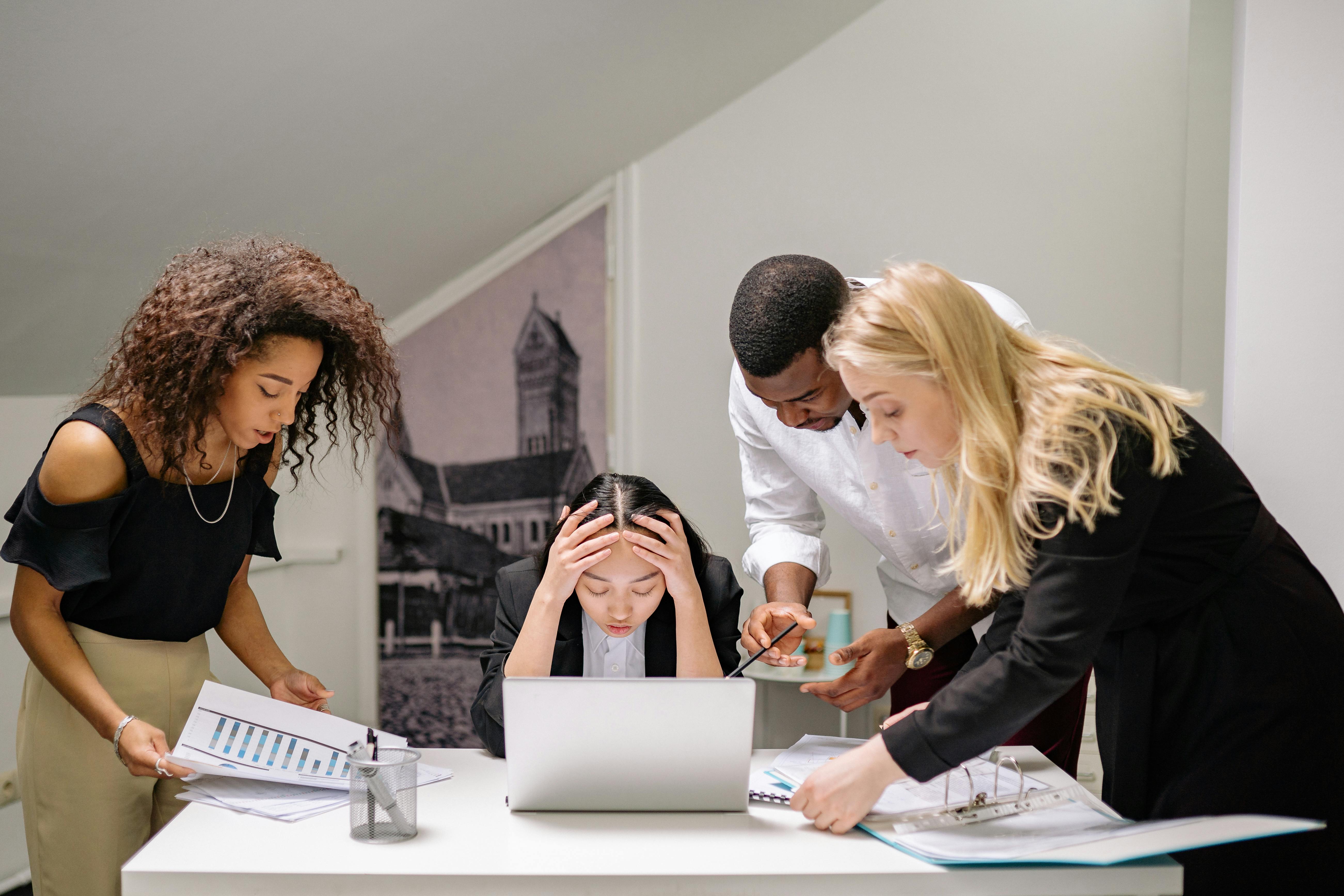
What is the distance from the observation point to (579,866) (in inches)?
43.9

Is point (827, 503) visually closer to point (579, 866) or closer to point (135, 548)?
point (579, 866)

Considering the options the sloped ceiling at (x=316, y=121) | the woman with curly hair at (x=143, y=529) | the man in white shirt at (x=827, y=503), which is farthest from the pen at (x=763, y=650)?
the sloped ceiling at (x=316, y=121)

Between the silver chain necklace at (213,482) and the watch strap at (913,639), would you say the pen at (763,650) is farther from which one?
the silver chain necklace at (213,482)

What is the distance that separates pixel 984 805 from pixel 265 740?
99 centimetres

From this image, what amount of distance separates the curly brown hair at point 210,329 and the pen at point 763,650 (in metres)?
0.66

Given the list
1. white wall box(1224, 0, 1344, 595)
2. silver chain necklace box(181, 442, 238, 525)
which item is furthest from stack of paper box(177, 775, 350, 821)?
white wall box(1224, 0, 1344, 595)

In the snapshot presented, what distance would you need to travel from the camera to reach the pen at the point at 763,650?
1367 millimetres

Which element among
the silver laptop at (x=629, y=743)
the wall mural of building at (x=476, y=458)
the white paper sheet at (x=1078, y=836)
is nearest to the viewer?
the white paper sheet at (x=1078, y=836)

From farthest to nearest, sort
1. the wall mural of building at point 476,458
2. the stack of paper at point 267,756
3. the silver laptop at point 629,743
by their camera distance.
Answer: the wall mural of building at point 476,458 → the stack of paper at point 267,756 → the silver laptop at point 629,743

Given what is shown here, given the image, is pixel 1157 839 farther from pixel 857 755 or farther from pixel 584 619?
pixel 584 619

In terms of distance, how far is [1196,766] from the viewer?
118 cm

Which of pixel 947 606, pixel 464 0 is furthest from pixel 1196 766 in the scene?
pixel 464 0

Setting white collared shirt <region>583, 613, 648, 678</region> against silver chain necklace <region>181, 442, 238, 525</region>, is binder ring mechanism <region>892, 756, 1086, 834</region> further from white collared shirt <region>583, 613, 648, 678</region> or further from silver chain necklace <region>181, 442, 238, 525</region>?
silver chain necklace <region>181, 442, 238, 525</region>

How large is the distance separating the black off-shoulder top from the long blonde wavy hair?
0.99m
